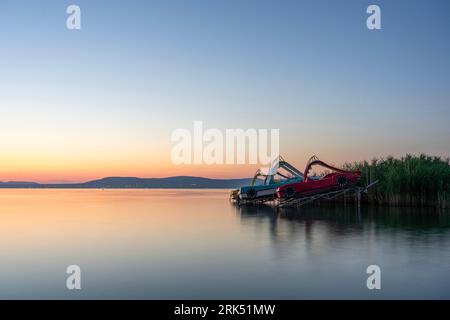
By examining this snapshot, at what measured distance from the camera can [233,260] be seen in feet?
49.3

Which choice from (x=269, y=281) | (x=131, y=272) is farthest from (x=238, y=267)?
(x=131, y=272)

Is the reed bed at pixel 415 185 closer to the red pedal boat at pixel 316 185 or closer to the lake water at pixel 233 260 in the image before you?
the red pedal boat at pixel 316 185

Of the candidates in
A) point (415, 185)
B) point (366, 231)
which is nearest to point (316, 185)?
point (415, 185)

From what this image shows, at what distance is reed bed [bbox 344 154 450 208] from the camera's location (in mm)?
33250

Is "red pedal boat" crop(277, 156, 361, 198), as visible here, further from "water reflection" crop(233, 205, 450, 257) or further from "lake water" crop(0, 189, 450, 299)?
"lake water" crop(0, 189, 450, 299)

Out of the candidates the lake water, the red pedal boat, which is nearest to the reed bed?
the red pedal boat

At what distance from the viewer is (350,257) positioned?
14984 mm

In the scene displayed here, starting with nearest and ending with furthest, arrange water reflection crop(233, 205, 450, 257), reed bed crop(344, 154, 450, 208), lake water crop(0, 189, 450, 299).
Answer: lake water crop(0, 189, 450, 299) < water reflection crop(233, 205, 450, 257) < reed bed crop(344, 154, 450, 208)

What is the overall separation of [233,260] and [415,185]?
24.1 metres

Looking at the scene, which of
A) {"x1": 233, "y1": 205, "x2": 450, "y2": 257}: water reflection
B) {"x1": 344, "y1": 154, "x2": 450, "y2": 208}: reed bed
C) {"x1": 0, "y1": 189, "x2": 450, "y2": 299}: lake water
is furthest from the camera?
{"x1": 344, "y1": 154, "x2": 450, "y2": 208}: reed bed

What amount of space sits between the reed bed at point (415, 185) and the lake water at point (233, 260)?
Answer: 8628 millimetres

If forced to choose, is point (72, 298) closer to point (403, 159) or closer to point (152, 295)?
point (152, 295)

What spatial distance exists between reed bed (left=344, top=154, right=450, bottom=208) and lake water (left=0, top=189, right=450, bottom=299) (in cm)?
863
